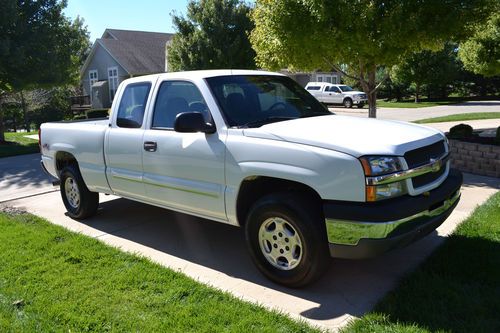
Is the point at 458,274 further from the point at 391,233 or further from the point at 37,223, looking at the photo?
the point at 37,223

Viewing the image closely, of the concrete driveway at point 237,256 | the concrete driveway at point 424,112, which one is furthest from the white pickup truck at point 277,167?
the concrete driveway at point 424,112

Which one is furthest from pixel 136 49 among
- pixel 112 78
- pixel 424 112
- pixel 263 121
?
pixel 263 121

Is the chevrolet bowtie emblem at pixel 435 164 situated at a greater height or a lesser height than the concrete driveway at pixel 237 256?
greater

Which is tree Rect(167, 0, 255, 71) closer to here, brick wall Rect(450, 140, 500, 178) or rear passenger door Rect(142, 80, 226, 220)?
brick wall Rect(450, 140, 500, 178)

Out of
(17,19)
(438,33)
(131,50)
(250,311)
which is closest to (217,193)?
(250,311)

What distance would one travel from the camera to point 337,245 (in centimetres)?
364

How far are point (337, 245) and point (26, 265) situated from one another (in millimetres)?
3145

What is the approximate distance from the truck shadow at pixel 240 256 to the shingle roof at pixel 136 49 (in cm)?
2996

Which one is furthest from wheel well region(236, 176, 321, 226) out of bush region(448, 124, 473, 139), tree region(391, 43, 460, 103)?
tree region(391, 43, 460, 103)

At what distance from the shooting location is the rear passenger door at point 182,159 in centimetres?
436

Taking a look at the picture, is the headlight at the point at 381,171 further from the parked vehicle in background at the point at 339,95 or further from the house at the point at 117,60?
the house at the point at 117,60

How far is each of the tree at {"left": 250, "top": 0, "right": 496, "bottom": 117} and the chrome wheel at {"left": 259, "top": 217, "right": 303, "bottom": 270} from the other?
559cm

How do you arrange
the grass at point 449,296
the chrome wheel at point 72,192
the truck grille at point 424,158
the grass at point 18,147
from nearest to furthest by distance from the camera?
1. the grass at point 449,296
2. the truck grille at point 424,158
3. the chrome wheel at point 72,192
4. the grass at point 18,147

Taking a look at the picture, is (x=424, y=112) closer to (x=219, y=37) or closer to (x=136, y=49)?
(x=219, y=37)
